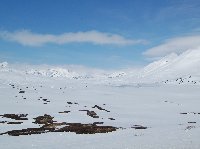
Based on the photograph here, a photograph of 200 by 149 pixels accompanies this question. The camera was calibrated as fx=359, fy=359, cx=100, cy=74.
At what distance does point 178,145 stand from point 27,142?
33.5 ft

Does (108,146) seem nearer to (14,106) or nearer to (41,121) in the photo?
(41,121)

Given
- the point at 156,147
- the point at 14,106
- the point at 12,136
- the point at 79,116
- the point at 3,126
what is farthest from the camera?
the point at 14,106

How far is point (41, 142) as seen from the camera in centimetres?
2294

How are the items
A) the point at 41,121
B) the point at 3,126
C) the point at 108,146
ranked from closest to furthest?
the point at 108,146, the point at 3,126, the point at 41,121

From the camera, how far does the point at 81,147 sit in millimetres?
19469

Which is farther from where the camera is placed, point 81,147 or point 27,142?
point 27,142

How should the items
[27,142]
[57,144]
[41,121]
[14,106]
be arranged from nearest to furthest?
1. [57,144]
2. [27,142]
3. [41,121]
4. [14,106]

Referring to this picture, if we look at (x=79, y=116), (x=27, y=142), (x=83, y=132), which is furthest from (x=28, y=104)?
(x=27, y=142)

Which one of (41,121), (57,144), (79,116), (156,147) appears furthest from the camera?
(79,116)

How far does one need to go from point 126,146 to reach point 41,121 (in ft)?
68.2

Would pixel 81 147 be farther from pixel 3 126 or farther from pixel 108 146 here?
pixel 3 126

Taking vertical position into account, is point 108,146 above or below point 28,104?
below

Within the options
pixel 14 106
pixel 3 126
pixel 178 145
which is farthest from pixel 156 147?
pixel 14 106

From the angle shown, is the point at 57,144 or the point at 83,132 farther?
the point at 83,132
